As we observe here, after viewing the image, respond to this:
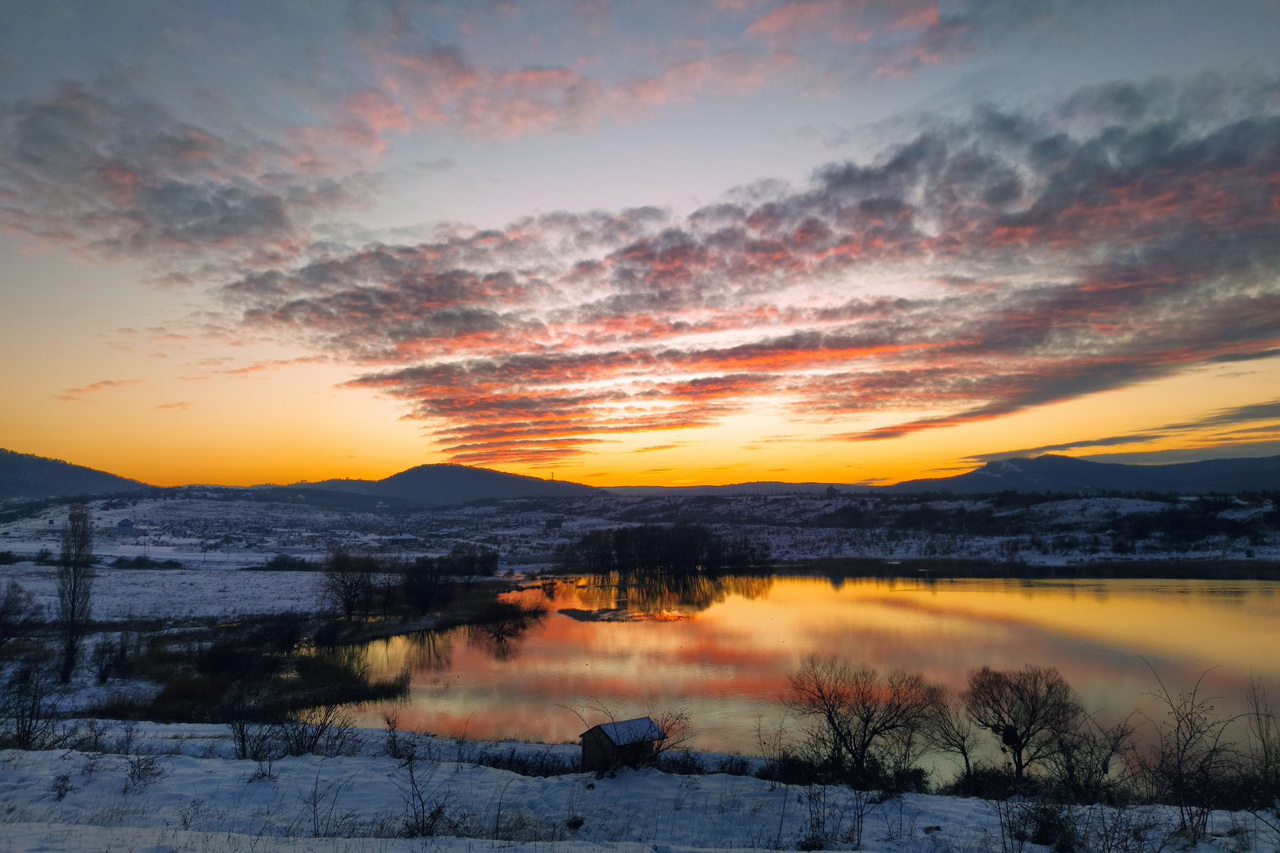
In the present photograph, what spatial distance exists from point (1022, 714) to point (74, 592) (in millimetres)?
40237

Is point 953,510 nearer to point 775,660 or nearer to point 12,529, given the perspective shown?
point 775,660

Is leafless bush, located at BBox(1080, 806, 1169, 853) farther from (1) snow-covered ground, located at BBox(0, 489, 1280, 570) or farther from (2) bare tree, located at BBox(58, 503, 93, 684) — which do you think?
(1) snow-covered ground, located at BBox(0, 489, 1280, 570)

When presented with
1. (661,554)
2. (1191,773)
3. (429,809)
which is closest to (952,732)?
(1191,773)

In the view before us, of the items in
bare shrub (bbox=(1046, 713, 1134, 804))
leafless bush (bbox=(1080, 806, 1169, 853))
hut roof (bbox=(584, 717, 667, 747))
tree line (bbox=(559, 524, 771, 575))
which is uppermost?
leafless bush (bbox=(1080, 806, 1169, 853))

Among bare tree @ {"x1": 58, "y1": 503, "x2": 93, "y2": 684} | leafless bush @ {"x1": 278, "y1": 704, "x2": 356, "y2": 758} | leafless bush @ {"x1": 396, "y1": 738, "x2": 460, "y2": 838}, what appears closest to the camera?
leafless bush @ {"x1": 396, "y1": 738, "x2": 460, "y2": 838}

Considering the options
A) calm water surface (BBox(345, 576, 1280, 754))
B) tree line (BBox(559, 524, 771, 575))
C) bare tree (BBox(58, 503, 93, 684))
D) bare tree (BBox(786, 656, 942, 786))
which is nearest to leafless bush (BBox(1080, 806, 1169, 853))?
bare tree (BBox(786, 656, 942, 786))

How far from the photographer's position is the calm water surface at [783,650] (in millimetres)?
25344

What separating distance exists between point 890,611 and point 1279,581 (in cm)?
3689

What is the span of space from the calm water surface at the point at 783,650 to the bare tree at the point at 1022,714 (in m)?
4.31

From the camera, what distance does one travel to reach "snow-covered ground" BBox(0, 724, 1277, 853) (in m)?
7.92

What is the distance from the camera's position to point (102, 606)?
4784 centimetres

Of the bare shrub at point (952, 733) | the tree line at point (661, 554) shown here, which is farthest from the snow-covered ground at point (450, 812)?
the tree line at point (661, 554)

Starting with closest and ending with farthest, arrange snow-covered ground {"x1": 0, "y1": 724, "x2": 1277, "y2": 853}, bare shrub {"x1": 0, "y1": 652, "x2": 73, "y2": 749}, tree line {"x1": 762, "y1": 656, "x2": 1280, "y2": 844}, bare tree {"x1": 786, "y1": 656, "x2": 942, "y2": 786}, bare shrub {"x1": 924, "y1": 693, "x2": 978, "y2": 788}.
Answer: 1. snow-covered ground {"x1": 0, "y1": 724, "x2": 1277, "y2": 853}
2. tree line {"x1": 762, "y1": 656, "x2": 1280, "y2": 844}
3. bare shrub {"x1": 0, "y1": 652, "x2": 73, "y2": 749}
4. bare tree {"x1": 786, "y1": 656, "x2": 942, "y2": 786}
5. bare shrub {"x1": 924, "y1": 693, "x2": 978, "y2": 788}

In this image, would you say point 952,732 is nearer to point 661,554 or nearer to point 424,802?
point 424,802
